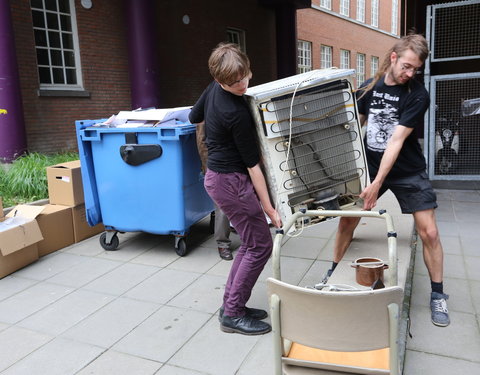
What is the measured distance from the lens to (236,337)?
2836 mm

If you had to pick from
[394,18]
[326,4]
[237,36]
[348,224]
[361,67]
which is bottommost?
[348,224]

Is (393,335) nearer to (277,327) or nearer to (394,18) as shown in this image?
(277,327)

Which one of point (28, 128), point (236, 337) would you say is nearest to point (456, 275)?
point (236, 337)

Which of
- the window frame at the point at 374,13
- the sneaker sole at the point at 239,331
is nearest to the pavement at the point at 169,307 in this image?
the sneaker sole at the point at 239,331

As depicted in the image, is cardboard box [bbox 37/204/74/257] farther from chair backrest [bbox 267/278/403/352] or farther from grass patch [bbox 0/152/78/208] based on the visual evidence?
chair backrest [bbox 267/278/403/352]

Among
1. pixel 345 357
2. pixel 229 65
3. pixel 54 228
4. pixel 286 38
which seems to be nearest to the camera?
pixel 345 357

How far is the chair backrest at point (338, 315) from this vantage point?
151 cm

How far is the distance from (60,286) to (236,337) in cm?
174

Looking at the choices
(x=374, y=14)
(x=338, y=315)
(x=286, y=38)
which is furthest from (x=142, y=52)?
(x=374, y=14)

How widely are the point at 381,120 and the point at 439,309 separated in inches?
53.3

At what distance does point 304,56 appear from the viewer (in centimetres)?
1919

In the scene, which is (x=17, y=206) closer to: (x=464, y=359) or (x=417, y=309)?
(x=417, y=309)

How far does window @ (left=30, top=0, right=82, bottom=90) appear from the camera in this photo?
7.92 meters

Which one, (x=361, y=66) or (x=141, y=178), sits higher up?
(x=361, y=66)
